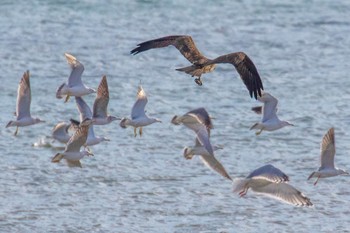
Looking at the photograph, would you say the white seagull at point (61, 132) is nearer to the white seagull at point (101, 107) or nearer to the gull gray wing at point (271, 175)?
the white seagull at point (101, 107)

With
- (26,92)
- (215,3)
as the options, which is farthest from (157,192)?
(215,3)

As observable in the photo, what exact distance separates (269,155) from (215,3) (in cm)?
1156

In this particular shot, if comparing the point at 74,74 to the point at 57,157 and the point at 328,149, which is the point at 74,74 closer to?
the point at 57,157

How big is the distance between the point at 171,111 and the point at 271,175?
5.80 metres

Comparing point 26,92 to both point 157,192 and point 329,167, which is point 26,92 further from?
point 329,167

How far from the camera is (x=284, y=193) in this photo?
40.5ft

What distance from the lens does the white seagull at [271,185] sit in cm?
1168

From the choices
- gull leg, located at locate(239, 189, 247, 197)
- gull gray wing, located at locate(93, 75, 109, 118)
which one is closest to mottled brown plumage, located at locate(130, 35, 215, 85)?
gull leg, located at locate(239, 189, 247, 197)

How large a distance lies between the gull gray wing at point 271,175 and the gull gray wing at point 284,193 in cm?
42

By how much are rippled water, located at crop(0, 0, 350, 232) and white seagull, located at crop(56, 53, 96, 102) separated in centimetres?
110

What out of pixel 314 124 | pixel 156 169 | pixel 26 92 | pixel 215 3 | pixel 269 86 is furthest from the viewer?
pixel 215 3

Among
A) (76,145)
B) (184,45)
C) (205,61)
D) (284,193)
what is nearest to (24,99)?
(76,145)

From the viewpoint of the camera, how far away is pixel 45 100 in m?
17.7

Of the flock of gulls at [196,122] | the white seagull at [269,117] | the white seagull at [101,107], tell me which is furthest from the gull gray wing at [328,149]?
the white seagull at [101,107]
